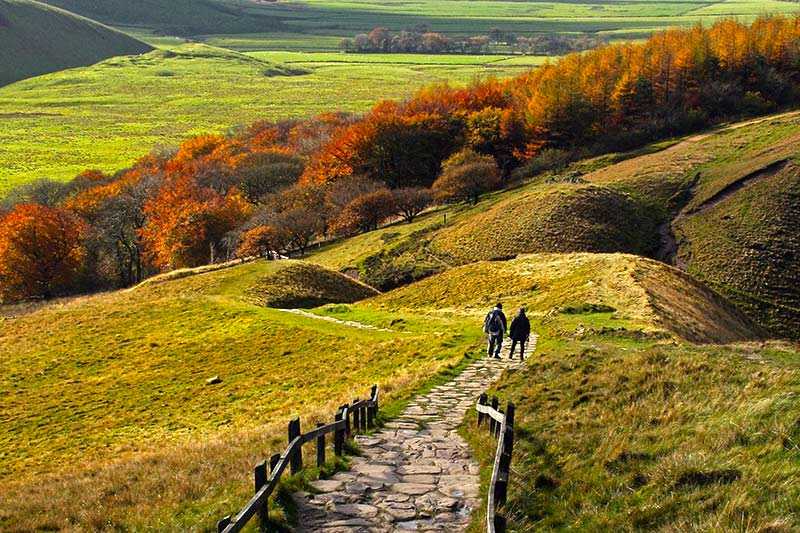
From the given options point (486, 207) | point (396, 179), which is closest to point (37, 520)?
point (486, 207)

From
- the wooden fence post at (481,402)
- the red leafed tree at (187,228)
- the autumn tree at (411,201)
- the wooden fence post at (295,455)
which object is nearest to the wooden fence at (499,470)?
the wooden fence post at (481,402)

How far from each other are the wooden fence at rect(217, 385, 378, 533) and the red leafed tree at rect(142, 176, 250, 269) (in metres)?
87.0

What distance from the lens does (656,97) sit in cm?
12450

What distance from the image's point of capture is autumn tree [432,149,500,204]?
106 metres

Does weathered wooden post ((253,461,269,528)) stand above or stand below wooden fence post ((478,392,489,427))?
above

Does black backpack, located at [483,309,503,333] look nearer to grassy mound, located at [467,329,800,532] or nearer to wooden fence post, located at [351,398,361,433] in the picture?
grassy mound, located at [467,329,800,532]

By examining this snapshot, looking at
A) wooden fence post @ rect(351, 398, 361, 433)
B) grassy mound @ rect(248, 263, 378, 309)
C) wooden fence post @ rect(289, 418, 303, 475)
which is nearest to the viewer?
wooden fence post @ rect(289, 418, 303, 475)

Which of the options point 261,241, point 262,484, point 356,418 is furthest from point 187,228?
point 262,484

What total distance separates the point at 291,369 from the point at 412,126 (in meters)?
95.7

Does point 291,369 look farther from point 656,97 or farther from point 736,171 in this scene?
point 656,97

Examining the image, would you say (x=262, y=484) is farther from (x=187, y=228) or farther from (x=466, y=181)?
(x=187, y=228)

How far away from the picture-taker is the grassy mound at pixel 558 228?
73562 mm

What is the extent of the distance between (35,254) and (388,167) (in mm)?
56065

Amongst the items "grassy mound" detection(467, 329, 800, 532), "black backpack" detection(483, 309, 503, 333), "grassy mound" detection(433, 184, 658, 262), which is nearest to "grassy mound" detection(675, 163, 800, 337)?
"grassy mound" detection(433, 184, 658, 262)
